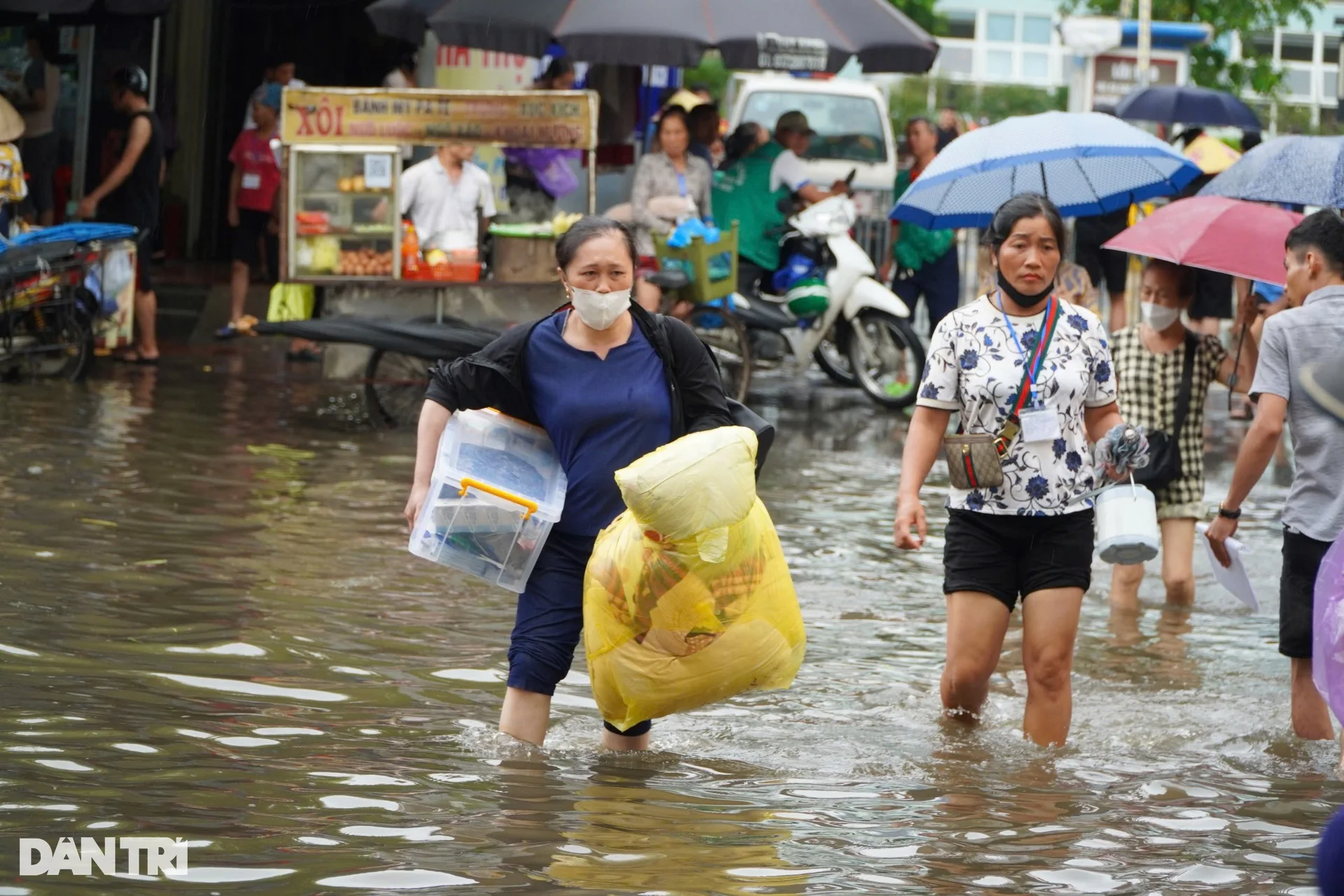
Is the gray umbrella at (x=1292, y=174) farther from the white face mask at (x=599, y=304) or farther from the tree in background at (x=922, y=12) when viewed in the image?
the tree in background at (x=922, y=12)

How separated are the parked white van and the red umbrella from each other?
11.4m

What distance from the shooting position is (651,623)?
16.7 feet

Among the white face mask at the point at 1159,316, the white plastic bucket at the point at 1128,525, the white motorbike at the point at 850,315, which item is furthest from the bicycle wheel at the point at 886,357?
the white plastic bucket at the point at 1128,525

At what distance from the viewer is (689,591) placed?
502cm

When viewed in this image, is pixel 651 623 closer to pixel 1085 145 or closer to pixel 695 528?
pixel 695 528

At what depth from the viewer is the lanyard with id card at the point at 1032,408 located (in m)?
5.73

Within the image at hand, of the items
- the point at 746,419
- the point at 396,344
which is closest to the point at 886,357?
the point at 396,344

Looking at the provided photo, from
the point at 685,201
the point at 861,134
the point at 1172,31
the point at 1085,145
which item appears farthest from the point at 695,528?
the point at 1172,31

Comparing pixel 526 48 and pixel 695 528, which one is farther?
pixel 526 48

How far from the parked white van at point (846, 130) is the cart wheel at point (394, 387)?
7.46 meters

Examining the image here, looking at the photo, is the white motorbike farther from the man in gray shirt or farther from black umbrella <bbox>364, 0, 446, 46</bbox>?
the man in gray shirt

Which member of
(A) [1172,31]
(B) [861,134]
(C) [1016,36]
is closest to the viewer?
(B) [861,134]

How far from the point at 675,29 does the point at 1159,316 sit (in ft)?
22.4

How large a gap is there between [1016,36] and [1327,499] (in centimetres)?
5495
